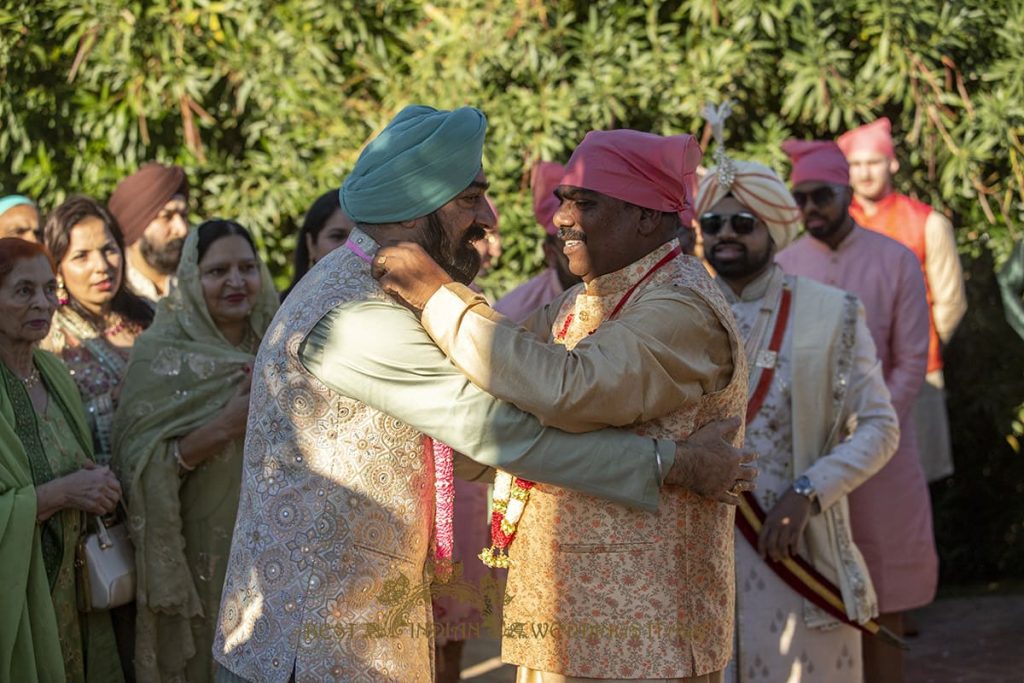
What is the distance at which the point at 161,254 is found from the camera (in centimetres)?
700

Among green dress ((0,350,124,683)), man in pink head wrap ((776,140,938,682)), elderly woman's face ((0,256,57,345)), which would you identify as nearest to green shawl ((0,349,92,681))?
green dress ((0,350,124,683))

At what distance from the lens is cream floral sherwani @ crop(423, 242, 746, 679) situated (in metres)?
3.21

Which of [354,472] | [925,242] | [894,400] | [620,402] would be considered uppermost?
[620,402]

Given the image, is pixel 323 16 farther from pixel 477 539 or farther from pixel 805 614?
pixel 805 614

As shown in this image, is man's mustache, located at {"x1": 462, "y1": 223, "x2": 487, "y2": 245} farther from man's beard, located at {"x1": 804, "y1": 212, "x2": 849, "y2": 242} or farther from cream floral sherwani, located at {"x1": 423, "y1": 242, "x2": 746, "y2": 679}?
man's beard, located at {"x1": 804, "y1": 212, "x2": 849, "y2": 242}

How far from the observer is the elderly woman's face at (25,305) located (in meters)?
4.72

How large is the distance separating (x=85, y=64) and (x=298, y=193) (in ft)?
5.54

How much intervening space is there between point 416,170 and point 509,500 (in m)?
0.93

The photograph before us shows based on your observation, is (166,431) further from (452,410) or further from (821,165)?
(821,165)

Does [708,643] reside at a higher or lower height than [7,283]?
lower

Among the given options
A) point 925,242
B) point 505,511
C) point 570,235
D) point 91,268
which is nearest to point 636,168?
point 570,235

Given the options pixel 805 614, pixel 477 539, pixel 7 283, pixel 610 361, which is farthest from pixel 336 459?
pixel 477 539

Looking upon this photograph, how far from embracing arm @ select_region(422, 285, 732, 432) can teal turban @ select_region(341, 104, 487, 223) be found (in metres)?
0.25

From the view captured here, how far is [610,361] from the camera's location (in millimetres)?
3225
